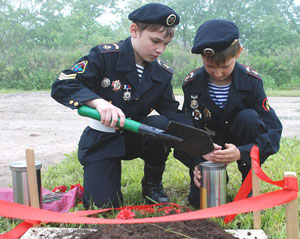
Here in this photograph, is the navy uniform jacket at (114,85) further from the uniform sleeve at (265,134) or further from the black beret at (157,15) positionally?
the uniform sleeve at (265,134)

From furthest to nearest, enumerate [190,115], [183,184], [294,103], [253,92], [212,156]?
[294,103] < [183,184] < [190,115] < [253,92] < [212,156]

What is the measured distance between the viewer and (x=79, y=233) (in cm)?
175

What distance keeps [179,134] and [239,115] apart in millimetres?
552

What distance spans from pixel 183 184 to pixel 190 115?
0.61 m

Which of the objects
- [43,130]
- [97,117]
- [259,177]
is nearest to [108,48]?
[97,117]

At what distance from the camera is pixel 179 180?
9.50ft

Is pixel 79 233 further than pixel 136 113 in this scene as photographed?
No

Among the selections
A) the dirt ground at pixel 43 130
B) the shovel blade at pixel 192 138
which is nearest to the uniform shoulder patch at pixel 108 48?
the shovel blade at pixel 192 138

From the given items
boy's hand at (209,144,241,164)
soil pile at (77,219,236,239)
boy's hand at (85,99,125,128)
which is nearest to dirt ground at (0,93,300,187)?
boy's hand at (85,99,125,128)

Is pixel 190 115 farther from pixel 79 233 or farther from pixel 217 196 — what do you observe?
pixel 79 233

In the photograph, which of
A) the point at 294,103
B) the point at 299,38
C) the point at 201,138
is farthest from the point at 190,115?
the point at 299,38

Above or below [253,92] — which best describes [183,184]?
below

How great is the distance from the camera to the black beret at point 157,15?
88.0 inches

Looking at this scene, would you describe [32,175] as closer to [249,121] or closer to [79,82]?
[79,82]
